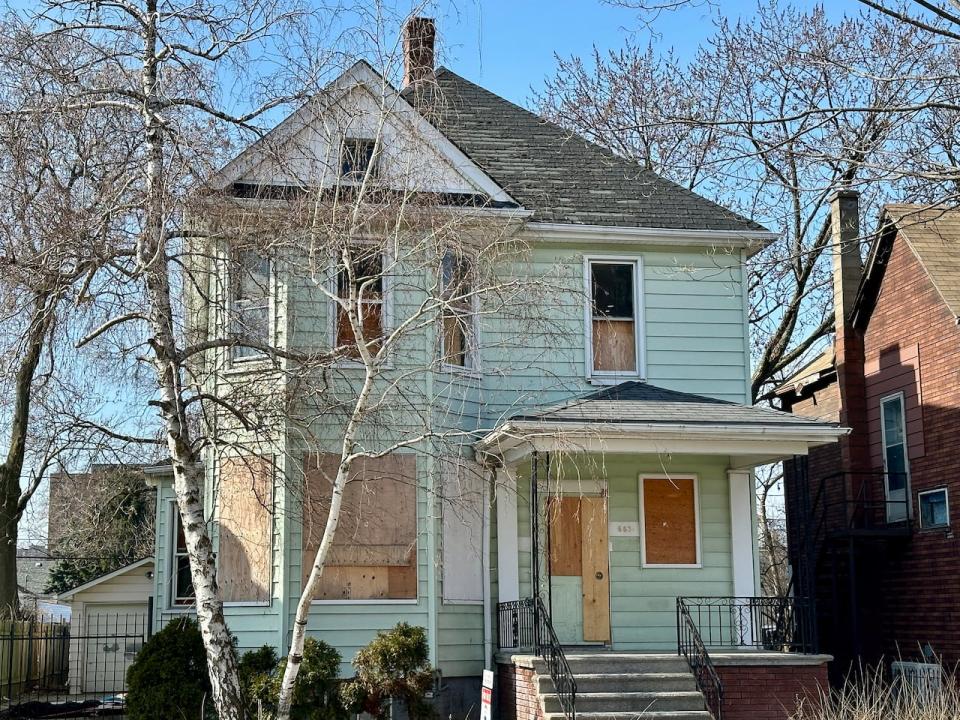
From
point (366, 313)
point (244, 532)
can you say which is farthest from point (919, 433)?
point (244, 532)

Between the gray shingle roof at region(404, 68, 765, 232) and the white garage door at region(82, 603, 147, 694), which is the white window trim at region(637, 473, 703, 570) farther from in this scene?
the white garage door at region(82, 603, 147, 694)

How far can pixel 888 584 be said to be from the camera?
18.5 metres

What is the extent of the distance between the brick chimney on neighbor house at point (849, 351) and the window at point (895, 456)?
A: 452 mm

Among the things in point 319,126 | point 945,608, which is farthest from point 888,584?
point 319,126

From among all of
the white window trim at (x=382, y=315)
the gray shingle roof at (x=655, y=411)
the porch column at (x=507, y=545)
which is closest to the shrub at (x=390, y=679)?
the porch column at (x=507, y=545)

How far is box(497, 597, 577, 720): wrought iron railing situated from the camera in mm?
12914

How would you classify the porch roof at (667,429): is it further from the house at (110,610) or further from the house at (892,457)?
the house at (110,610)

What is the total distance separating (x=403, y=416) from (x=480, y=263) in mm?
3491

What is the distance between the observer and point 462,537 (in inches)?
614

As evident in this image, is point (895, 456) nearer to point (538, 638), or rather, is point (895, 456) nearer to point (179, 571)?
point (538, 638)

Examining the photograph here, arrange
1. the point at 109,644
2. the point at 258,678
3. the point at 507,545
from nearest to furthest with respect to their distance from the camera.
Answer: the point at 258,678, the point at 507,545, the point at 109,644

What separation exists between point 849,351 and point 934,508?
321cm

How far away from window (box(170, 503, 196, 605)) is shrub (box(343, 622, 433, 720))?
5659 mm

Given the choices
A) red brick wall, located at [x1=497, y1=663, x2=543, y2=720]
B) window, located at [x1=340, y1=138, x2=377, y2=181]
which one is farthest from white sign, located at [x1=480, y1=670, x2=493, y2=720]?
window, located at [x1=340, y1=138, x2=377, y2=181]
